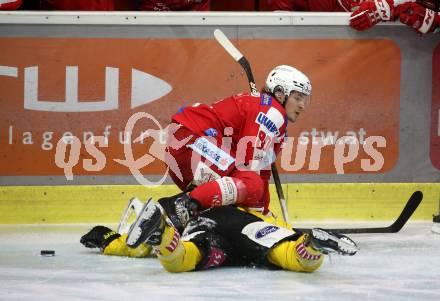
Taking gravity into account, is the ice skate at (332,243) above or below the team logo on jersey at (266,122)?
below

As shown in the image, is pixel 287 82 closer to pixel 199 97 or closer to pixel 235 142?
pixel 235 142

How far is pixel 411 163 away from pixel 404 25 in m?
0.84

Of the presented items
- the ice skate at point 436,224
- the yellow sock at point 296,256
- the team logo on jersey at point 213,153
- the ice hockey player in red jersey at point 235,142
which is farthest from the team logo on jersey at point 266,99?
the ice skate at point 436,224

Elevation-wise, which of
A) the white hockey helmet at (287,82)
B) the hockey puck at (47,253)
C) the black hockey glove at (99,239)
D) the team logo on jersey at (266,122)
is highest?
the white hockey helmet at (287,82)

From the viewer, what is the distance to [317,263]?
5070 millimetres

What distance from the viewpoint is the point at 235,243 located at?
17.3 ft

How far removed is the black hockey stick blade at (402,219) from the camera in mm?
6328

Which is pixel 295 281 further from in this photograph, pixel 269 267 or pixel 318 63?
pixel 318 63

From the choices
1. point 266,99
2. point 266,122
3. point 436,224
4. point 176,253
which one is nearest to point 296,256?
point 176,253

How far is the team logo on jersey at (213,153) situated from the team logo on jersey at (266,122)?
0.24 m

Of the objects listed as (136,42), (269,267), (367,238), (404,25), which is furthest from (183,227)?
(404,25)

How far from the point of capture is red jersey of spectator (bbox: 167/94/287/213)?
213 inches

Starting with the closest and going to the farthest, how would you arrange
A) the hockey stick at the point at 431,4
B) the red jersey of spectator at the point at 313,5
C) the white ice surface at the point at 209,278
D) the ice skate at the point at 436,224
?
the white ice surface at the point at 209,278 < the ice skate at the point at 436,224 < the hockey stick at the point at 431,4 < the red jersey of spectator at the point at 313,5

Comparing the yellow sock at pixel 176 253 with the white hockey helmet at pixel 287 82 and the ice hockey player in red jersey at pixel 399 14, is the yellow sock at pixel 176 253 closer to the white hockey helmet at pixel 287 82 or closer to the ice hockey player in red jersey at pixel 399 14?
the white hockey helmet at pixel 287 82
